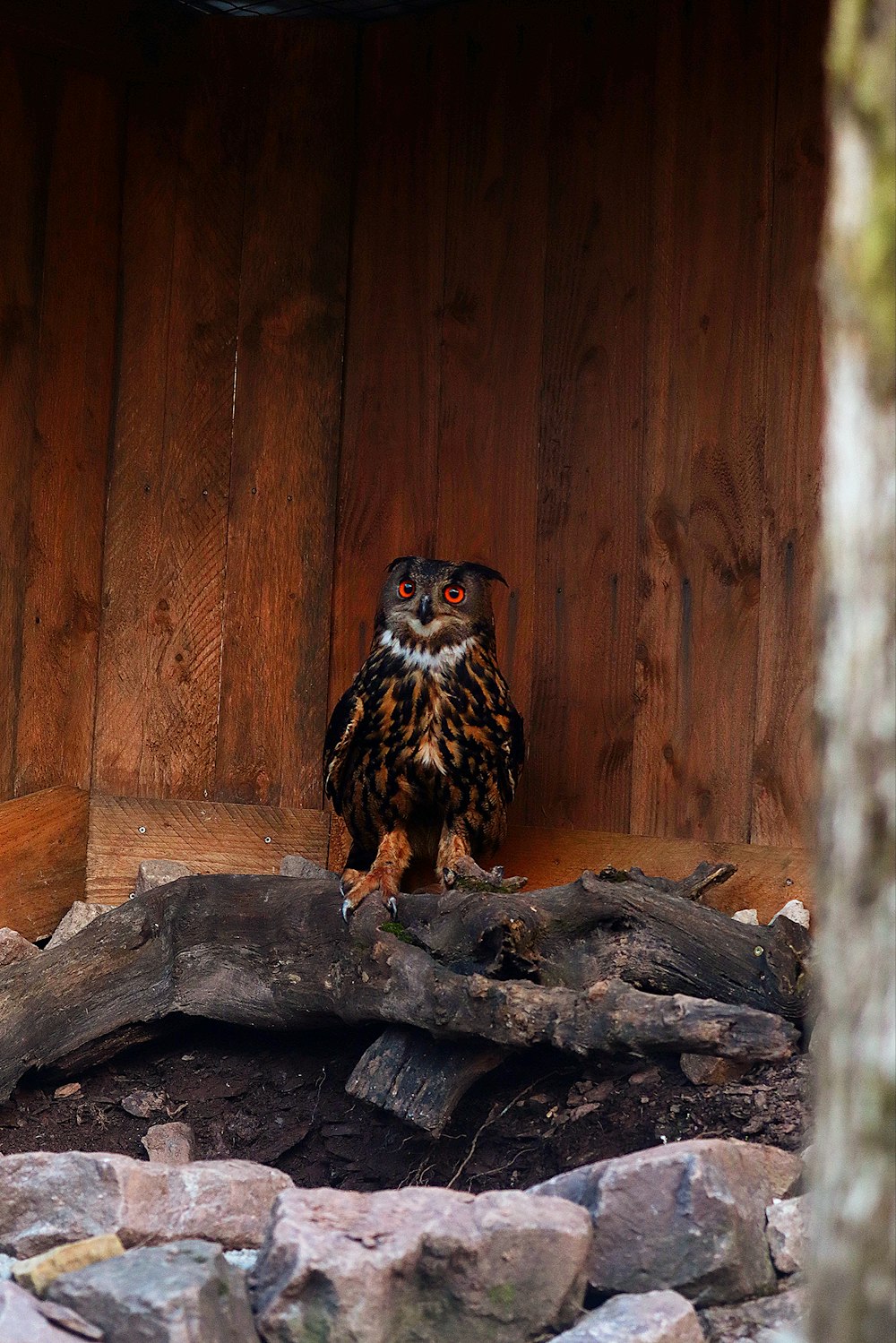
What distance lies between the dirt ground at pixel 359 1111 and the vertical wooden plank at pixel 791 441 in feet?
3.15

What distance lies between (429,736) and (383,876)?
0.45 meters

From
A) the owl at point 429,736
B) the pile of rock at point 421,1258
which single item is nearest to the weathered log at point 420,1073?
the pile of rock at point 421,1258

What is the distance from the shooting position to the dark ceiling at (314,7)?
399 centimetres

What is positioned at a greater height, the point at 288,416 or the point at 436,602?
the point at 288,416

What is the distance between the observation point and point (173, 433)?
13.4 feet

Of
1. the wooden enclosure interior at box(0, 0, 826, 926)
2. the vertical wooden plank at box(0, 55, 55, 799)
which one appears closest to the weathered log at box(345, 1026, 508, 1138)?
the wooden enclosure interior at box(0, 0, 826, 926)

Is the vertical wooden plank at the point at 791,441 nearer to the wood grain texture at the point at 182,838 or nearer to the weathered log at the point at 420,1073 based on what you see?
the weathered log at the point at 420,1073

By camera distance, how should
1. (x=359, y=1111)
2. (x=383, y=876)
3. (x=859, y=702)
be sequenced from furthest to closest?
1. (x=383, y=876)
2. (x=359, y=1111)
3. (x=859, y=702)

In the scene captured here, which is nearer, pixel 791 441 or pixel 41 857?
pixel 791 441

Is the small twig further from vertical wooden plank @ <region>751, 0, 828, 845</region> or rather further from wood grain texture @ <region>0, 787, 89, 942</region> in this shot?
wood grain texture @ <region>0, 787, 89, 942</region>

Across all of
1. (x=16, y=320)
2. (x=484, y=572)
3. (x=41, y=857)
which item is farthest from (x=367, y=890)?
(x=16, y=320)

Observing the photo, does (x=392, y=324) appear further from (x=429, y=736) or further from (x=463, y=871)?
(x=463, y=871)

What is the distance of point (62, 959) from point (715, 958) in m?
1.42

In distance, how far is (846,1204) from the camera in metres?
0.94
